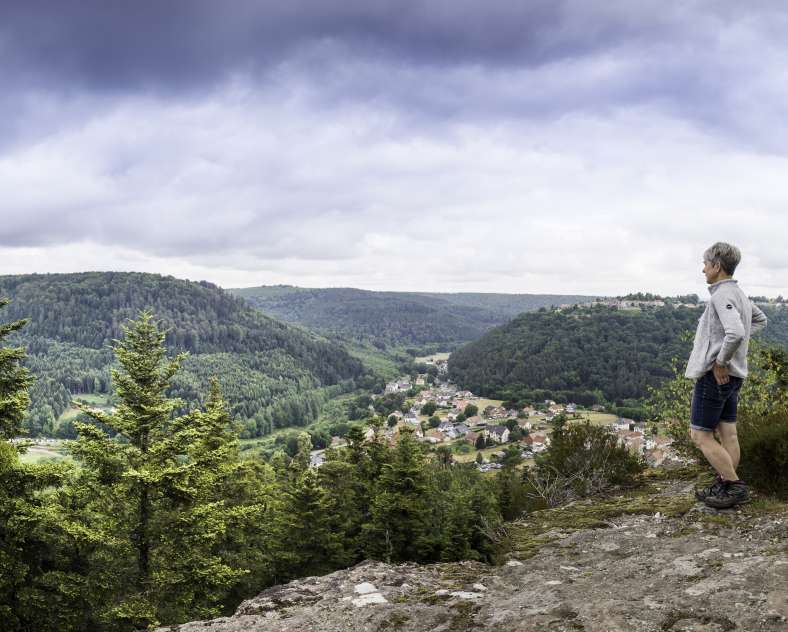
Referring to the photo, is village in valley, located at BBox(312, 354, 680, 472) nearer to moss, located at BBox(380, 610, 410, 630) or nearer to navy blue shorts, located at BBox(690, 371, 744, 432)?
navy blue shorts, located at BBox(690, 371, 744, 432)

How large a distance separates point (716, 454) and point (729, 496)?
21.8 inches

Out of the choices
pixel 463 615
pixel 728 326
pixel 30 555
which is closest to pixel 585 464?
pixel 728 326

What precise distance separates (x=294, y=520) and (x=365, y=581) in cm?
1650

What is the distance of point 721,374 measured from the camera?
5008 mm

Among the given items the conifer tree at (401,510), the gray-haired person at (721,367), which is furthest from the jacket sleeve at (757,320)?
the conifer tree at (401,510)

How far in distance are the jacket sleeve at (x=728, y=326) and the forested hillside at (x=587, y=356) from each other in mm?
133529

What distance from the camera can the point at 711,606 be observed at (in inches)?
132

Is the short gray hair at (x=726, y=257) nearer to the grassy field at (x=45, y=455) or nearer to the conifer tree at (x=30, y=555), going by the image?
the grassy field at (x=45, y=455)

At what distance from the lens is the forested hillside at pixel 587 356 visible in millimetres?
137000

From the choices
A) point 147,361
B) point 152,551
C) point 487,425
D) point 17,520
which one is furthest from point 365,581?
point 487,425

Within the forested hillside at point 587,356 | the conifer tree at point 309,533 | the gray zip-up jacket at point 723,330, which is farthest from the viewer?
the forested hillside at point 587,356

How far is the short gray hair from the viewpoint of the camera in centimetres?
520

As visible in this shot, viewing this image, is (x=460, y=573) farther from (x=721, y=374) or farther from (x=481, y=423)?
(x=481, y=423)

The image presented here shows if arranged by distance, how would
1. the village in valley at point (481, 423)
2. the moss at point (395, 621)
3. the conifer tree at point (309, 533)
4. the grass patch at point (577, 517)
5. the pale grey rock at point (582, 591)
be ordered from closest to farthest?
1. the pale grey rock at point (582, 591)
2. the moss at point (395, 621)
3. the grass patch at point (577, 517)
4. the conifer tree at point (309, 533)
5. the village in valley at point (481, 423)
